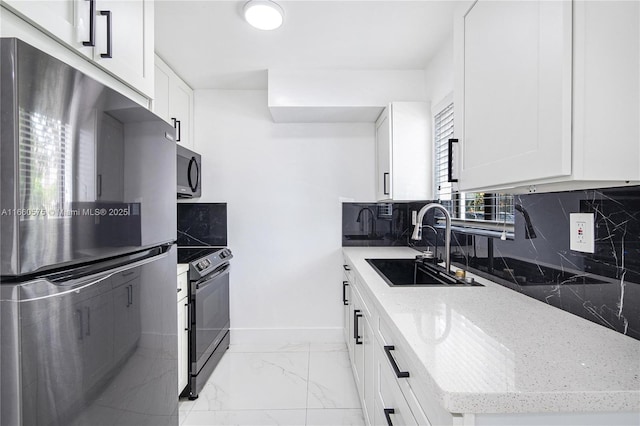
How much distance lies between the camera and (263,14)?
179 centimetres

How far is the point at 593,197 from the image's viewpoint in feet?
3.42

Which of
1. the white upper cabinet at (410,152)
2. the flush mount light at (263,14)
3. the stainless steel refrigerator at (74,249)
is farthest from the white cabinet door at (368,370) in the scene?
the flush mount light at (263,14)

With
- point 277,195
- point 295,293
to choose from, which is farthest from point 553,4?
point 295,293

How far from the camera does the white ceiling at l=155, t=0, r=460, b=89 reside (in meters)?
1.81

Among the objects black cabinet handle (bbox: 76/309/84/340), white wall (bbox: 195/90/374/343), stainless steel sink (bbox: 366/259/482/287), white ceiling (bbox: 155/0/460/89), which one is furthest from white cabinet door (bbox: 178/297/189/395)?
white ceiling (bbox: 155/0/460/89)

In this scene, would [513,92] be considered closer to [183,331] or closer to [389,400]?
[389,400]

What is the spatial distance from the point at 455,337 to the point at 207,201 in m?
2.60

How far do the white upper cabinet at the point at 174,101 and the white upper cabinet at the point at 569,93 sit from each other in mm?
2058

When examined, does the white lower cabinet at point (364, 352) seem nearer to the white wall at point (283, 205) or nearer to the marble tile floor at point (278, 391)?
the marble tile floor at point (278, 391)

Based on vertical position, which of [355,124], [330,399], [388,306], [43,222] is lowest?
[330,399]

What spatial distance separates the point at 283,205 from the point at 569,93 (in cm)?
249

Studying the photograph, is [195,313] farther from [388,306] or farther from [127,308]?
[388,306]

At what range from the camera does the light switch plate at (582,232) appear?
105cm

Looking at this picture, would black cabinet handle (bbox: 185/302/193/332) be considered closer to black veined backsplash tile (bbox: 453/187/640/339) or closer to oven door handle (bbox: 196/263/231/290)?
oven door handle (bbox: 196/263/231/290)
